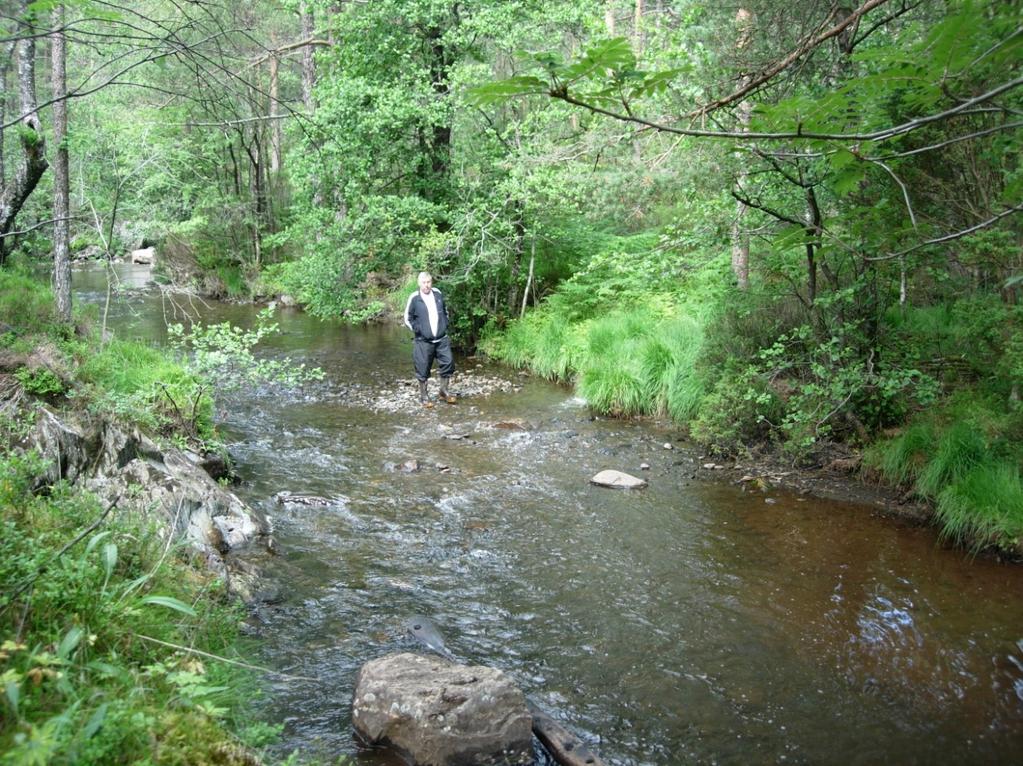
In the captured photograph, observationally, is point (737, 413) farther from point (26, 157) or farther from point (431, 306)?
point (26, 157)

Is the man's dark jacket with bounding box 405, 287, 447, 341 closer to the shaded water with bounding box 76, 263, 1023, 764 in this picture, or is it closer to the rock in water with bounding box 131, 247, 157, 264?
the shaded water with bounding box 76, 263, 1023, 764

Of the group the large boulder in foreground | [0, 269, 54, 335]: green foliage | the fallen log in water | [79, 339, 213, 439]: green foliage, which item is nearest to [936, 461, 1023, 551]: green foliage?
the fallen log in water

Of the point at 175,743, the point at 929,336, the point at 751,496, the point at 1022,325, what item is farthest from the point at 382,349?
the point at 175,743

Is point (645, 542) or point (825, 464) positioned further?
point (825, 464)

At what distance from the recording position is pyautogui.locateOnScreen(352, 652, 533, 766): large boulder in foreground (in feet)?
13.2

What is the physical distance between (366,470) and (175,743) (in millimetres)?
6350

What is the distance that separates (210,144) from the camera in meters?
24.1

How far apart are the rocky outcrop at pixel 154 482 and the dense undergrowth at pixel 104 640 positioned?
301mm

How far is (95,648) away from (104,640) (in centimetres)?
5

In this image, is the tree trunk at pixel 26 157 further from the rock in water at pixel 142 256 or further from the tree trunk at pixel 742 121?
the rock in water at pixel 142 256

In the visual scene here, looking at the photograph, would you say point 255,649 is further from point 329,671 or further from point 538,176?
point 538,176

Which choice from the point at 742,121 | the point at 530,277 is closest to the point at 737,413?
the point at 742,121

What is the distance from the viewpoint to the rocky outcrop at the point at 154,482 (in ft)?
18.3

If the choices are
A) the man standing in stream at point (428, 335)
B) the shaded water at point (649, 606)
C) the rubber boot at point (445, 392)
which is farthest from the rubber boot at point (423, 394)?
the shaded water at point (649, 606)
